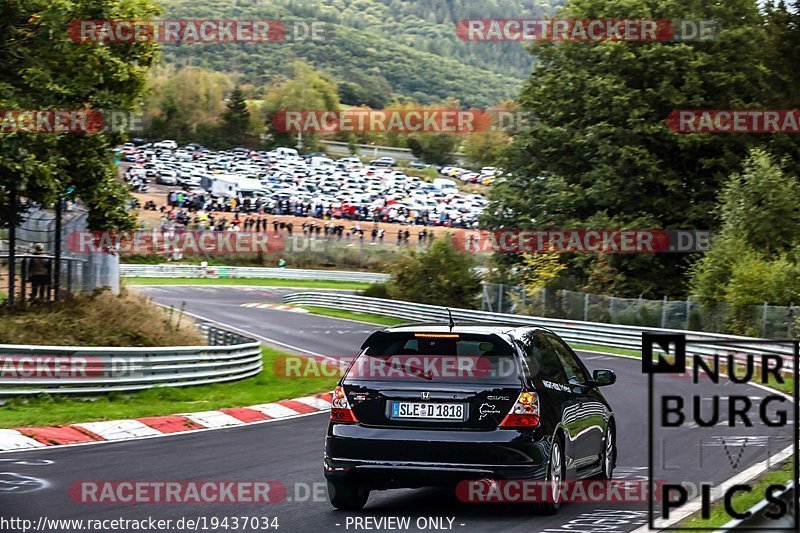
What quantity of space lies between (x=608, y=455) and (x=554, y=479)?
2.17 m

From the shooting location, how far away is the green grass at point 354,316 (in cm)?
4819

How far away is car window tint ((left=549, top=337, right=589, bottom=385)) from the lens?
1066cm

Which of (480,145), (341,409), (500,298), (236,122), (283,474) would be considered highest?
(236,122)

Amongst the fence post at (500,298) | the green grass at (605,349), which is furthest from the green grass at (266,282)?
the green grass at (605,349)

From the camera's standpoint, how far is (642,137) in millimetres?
46188

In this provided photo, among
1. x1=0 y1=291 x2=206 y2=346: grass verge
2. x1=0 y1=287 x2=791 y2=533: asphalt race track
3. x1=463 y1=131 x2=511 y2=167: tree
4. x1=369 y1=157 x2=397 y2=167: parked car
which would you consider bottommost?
x1=0 y1=287 x2=791 y2=533: asphalt race track

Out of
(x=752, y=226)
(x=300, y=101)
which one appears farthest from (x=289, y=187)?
(x=752, y=226)

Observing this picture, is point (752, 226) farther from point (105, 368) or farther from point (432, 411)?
point (432, 411)

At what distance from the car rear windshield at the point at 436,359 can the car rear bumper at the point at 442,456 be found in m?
0.44

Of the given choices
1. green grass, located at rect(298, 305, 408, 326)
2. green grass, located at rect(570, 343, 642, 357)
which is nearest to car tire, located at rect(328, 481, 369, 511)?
green grass, located at rect(570, 343, 642, 357)

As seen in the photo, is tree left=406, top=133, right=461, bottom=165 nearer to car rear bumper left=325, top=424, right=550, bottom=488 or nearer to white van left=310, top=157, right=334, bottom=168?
white van left=310, top=157, right=334, bottom=168

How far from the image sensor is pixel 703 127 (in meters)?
46.2

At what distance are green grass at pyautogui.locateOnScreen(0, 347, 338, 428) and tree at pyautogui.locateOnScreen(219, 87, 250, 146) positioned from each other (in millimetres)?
114192

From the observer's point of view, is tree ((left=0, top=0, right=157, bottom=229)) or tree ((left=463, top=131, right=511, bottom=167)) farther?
tree ((left=463, top=131, right=511, bottom=167))
